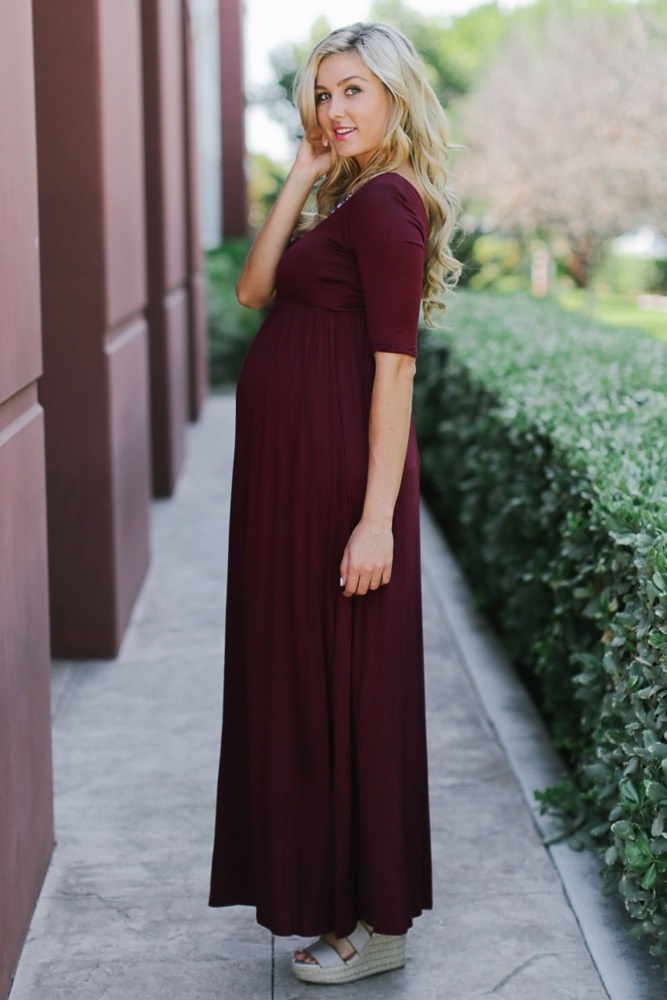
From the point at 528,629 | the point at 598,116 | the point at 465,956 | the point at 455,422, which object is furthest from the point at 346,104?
the point at 598,116

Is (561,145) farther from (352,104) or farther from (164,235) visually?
(352,104)

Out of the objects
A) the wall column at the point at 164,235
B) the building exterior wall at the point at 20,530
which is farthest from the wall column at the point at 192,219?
the building exterior wall at the point at 20,530

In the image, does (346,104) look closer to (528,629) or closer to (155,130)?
(528,629)

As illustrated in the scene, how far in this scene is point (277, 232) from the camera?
3092 millimetres

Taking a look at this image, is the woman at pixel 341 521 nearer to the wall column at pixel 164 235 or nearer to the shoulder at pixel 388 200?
the shoulder at pixel 388 200

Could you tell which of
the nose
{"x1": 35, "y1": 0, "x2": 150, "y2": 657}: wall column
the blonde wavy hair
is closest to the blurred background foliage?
{"x1": 35, "y1": 0, "x2": 150, "y2": 657}: wall column

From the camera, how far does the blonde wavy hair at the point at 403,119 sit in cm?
279

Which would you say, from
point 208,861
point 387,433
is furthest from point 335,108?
point 208,861

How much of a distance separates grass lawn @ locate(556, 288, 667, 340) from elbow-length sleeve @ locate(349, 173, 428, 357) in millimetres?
20630

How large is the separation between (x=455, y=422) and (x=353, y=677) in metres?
4.39

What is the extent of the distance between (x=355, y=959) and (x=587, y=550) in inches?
53.9

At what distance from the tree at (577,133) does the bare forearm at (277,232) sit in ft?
50.3

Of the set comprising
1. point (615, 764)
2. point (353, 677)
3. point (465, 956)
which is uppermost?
point (353, 677)

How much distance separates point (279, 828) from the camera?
2.98 meters
